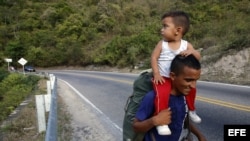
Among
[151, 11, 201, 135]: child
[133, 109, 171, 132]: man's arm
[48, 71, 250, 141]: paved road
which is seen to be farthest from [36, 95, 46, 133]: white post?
[133, 109, 171, 132]: man's arm

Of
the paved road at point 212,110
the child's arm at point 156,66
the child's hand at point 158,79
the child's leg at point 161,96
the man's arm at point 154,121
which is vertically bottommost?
the paved road at point 212,110

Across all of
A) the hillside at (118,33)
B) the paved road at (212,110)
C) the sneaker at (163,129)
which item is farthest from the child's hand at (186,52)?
the hillside at (118,33)

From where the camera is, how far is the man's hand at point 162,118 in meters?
2.30

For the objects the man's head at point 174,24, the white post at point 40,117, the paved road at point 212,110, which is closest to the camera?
the man's head at point 174,24

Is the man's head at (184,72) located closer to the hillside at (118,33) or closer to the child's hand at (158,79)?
the child's hand at (158,79)

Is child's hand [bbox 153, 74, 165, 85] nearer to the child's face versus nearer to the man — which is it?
the man

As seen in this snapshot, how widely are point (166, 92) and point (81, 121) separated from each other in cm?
704

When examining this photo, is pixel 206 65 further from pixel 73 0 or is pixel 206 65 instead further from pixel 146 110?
pixel 73 0

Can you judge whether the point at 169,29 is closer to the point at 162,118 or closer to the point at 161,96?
the point at 161,96

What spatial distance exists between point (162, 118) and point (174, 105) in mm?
188

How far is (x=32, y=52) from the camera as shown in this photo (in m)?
66.9

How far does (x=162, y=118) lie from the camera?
2.31m

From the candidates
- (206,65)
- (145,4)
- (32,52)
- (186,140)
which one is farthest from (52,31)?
(186,140)

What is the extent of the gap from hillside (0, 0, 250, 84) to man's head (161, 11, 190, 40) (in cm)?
1508
